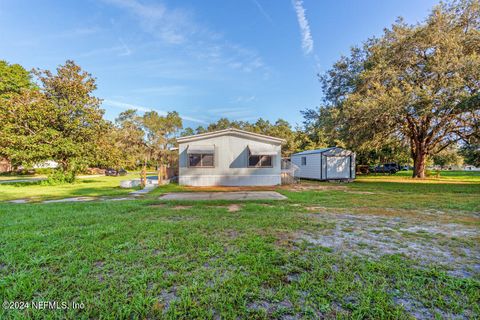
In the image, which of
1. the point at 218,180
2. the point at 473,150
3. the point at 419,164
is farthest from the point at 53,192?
the point at 419,164

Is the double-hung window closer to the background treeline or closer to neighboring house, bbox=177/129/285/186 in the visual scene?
neighboring house, bbox=177/129/285/186

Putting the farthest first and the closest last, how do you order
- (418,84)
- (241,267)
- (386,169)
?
(386,169), (418,84), (241,267)

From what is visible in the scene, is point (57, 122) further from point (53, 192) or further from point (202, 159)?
point (202, 159)

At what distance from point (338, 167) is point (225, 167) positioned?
873 cm

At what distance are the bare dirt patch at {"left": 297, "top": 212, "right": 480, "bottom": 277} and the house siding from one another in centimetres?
816

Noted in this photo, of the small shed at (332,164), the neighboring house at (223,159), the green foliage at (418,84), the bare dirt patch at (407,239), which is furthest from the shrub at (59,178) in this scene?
the green foliage at (418,84)

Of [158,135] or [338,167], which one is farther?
[158,135]

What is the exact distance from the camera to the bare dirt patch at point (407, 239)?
3006 millimetres

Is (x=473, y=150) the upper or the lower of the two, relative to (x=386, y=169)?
upper

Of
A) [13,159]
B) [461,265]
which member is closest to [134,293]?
[461,265]

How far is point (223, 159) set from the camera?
13188mm

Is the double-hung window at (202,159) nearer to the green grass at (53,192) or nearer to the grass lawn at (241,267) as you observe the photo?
the green grass at (53,192)

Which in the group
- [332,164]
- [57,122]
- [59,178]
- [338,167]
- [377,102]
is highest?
[377,102]

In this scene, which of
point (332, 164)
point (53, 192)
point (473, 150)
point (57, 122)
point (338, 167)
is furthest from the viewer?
point (338, 167)
